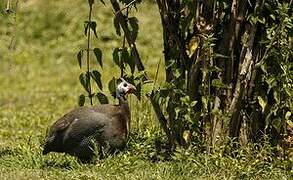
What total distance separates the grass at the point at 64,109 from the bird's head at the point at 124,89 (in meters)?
0.45

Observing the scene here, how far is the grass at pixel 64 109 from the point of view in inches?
277

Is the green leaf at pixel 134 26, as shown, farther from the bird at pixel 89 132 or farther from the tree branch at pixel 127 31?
the bird at pixel 89 132

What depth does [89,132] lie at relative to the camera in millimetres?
7496

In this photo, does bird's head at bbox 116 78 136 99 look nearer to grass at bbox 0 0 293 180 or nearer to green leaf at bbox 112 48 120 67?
green leaf at bbox 112 48 120 67

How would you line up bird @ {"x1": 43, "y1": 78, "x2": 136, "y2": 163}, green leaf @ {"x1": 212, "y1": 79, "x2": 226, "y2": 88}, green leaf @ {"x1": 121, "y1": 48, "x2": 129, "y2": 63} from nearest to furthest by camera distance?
green leaf @ {"x1": 212, "y1": 79, "x2": 226, "y2": 88}
bird @ {"x1": 43, "y1": 78, "x2": 136, "y2": 163}
green leaf @ {"x1": 121, "y1": 48, "x2": 129, "y2": 63}

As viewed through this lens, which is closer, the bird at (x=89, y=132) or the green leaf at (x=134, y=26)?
the bird at (x=89, y=132)

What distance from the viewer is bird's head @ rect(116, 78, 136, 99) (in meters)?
7.87

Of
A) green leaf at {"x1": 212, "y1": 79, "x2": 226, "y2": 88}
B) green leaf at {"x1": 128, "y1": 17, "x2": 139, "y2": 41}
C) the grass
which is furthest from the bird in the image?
green leaf at {"x1": 212, "y1": 79, "x2": 226, "y2": 88}

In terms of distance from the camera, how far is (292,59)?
730 cm

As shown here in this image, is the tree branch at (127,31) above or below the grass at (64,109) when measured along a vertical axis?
above

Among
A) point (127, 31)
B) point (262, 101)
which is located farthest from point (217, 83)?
point (127, 31)

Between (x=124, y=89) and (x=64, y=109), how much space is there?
479 centimetres

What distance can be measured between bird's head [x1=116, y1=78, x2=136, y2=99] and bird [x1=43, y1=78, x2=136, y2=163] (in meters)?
0.21

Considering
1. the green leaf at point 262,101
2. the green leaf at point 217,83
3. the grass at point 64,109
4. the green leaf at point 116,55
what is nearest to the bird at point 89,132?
the grass at point 64,109
